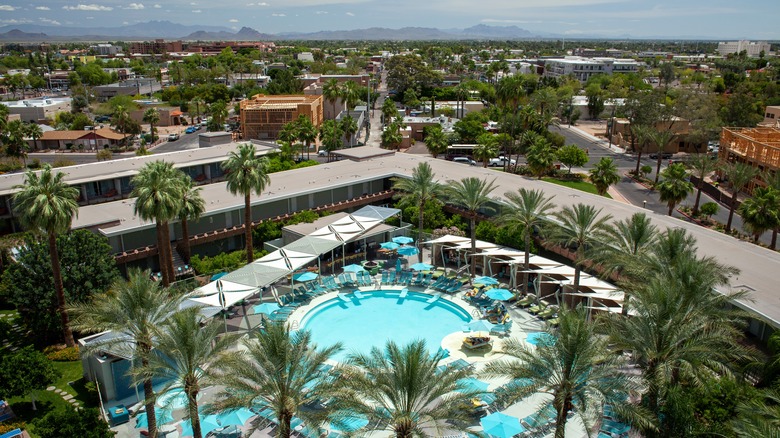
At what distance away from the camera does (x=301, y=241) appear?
38.5 metres

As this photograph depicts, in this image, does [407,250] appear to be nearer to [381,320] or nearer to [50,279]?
[381,320]

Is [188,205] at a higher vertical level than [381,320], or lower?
higher

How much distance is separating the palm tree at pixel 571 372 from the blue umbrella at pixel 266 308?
17.6 meters

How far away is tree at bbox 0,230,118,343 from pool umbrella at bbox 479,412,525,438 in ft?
73.5

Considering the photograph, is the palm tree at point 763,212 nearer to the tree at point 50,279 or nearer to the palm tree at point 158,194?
the palm tree at point 158,194

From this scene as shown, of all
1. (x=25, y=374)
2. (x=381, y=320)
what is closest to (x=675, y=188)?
(x=381, y=320)

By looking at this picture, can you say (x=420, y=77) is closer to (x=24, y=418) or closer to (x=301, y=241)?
(x=301, y=241)

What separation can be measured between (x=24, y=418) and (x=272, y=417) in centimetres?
1152

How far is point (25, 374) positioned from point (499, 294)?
989 inches

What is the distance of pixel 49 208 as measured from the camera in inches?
1093

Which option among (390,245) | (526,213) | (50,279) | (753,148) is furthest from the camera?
(753,148)

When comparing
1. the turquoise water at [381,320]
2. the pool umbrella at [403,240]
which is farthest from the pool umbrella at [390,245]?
the turquoise water at [381,320]

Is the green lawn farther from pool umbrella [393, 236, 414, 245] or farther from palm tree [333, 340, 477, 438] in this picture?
palm tree [333, 340, 477, 438]

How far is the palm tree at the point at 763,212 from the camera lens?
37719 mm
